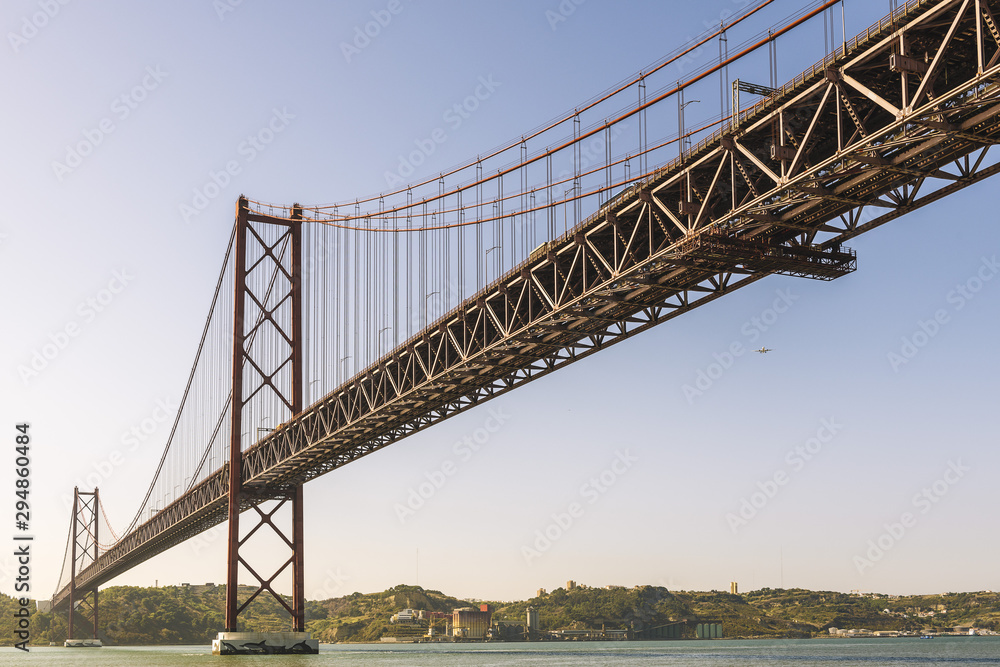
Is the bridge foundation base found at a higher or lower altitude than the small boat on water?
higher

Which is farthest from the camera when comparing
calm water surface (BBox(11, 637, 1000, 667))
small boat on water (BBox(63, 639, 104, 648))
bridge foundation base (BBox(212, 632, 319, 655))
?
small boat on water (BBox(63, 639, 104, 648))

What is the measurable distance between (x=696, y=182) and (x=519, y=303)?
9.15 meters

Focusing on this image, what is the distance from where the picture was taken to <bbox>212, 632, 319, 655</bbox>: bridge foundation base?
5234cm

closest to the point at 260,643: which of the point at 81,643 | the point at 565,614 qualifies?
the point at 81,643

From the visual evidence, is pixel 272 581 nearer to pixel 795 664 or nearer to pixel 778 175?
pixel 795 664

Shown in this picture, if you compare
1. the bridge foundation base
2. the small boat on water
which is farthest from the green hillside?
the bridge foundation base

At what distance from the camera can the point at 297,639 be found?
53.9 meters

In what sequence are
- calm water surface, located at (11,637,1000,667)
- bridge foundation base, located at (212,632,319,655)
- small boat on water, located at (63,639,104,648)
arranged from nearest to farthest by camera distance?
calm water surface, located at (11,637,1000,667)
bridge foundation base, located at (212,632,319,655)
small boat on water, located at (63,639,104,648)

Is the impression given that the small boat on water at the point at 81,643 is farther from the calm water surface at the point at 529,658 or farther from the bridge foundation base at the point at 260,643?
the bridge foundation base at the point at 260,643

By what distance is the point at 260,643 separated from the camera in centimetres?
5284

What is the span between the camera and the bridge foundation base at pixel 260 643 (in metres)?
52.3

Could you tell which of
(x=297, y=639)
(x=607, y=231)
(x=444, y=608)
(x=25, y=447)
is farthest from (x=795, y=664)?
(x=444, y=608)

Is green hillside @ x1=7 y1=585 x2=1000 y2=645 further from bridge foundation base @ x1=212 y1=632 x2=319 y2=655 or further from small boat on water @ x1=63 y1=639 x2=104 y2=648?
bridge foundation base @ x1=212 y1=632 x2=319 y2=655

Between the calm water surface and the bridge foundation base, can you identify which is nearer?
the calm water surface
